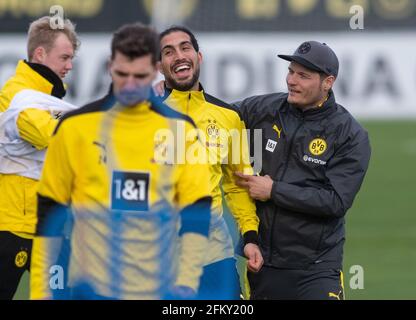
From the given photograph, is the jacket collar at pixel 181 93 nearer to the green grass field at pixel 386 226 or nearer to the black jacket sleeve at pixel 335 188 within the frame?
the black jacket sleeve at pixel 335 188

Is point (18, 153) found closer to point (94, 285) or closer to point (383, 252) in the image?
point (94, 285)

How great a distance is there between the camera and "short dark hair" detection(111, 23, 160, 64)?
464cm

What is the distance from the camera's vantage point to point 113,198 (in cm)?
472

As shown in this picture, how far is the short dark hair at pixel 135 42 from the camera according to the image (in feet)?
15.2

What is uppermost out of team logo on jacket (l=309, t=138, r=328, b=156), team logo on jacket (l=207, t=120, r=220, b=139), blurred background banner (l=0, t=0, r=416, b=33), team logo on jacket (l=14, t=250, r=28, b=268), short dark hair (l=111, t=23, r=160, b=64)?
blurred background banner (l=0, t=0, r=416, b=33)

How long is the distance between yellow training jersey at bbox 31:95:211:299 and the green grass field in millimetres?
4681

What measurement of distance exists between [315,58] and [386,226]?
23.8 ft

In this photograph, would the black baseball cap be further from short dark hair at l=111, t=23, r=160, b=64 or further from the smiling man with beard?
short dark hair at l=111, t=23, r=160, b=64

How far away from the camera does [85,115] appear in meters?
4.75

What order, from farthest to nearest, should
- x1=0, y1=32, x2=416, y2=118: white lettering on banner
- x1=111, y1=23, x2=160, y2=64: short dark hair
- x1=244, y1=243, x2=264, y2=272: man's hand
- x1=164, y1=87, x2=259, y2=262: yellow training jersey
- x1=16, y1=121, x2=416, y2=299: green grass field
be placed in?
x1=0, y1=32, x2=416, y2=118: white lettering on banner → x1=16, y1=121, x2=416, y2=299: green grass field → x1=164, y1=87, x2=259, y2=262: yellow training jersey → x1=244, y1=243, x2=264, y2=272: man's hand → x1=111, y1=23, x2=160, y2=64: short dark hair

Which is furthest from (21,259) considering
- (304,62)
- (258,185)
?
(304,62)

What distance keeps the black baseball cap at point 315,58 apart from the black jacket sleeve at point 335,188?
1.48 ft

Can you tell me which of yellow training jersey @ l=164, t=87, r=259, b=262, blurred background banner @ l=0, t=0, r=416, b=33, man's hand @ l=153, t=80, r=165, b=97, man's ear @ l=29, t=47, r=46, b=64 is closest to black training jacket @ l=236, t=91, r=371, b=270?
yellow training jersey @ l=164, t=87, r=259, b=262
